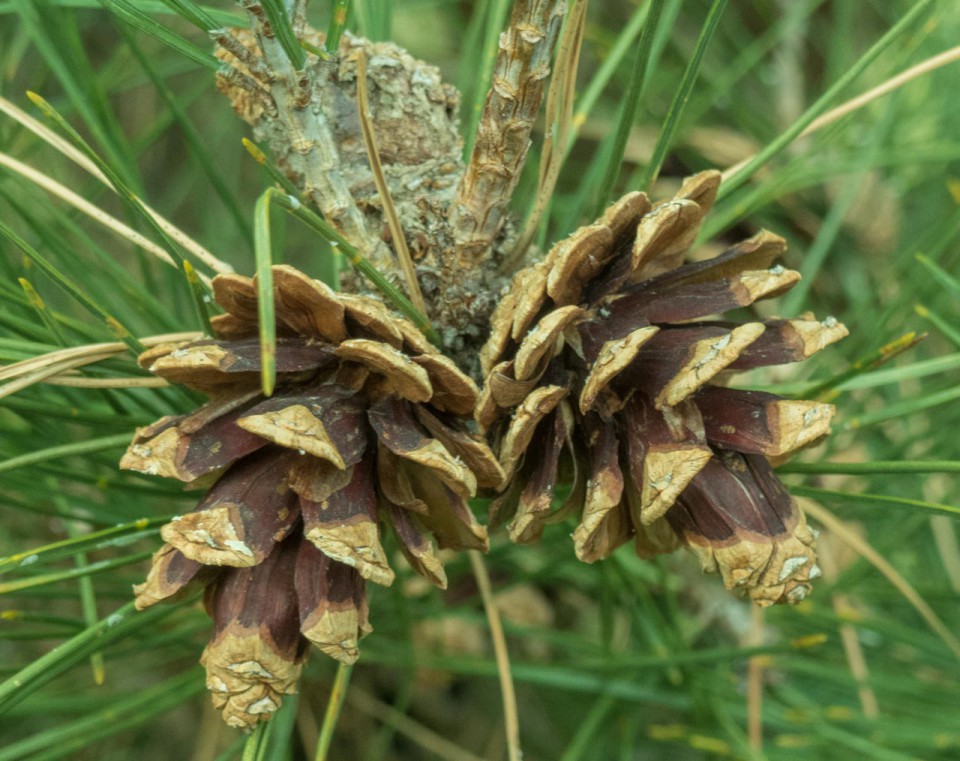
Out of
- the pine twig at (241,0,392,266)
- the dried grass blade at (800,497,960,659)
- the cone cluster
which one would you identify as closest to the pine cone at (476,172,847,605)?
the cone cluster

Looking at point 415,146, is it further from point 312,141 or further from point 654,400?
point 654,400

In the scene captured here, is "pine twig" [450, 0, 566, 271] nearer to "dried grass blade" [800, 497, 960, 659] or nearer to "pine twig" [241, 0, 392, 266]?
"pine twig" [241, 0, 392, 266]

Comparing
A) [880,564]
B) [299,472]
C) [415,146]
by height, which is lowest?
[880,564]

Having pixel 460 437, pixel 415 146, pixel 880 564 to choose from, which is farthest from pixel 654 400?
pixel 880 564

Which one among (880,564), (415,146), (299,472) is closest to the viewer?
(299,472)

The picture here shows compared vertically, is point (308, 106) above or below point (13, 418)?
above

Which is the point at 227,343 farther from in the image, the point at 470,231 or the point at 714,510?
the point at 714,510

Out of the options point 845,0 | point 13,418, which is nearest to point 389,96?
point 13,418
